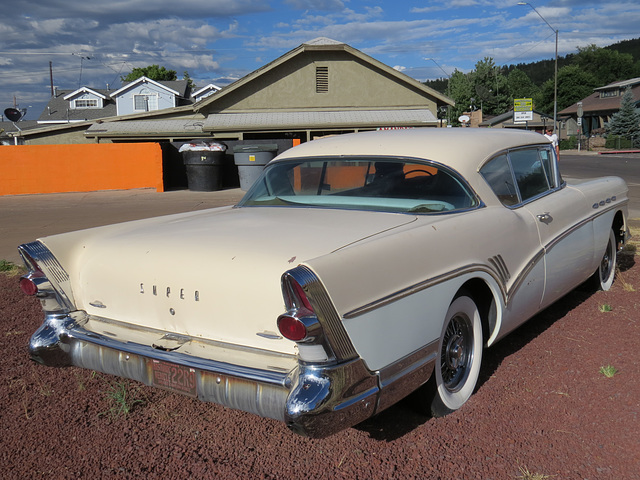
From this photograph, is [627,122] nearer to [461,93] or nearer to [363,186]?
[461,93]

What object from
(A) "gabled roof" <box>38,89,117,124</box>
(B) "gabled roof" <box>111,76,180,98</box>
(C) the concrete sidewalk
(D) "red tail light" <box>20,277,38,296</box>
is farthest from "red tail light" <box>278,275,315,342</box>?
(A) "gabled roof" <box>38,89,117,124</box>

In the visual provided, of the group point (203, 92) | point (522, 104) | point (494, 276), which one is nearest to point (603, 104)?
point (522, 104)

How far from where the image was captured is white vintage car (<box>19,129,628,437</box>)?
2600 mm

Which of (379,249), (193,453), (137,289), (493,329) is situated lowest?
(193,453)

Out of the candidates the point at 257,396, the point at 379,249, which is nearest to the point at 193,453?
the point at 257,396

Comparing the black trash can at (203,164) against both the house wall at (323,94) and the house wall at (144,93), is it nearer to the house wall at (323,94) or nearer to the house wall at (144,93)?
the house wall at (323,94)

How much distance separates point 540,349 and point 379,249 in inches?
84.1

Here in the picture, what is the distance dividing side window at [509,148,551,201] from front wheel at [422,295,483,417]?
117 cm

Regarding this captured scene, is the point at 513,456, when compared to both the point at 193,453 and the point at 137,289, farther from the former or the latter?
the point at 137,289

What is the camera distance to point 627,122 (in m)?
→ 51.0

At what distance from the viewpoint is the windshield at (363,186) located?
376 centimetres

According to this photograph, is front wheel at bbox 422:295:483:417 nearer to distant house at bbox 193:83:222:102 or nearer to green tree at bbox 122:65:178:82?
distant house at bbox 193:83:222:102

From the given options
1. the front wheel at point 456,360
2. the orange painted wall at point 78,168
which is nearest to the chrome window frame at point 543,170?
the front wheel at point 456,360

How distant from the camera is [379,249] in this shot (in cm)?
281
